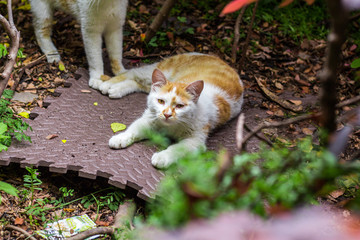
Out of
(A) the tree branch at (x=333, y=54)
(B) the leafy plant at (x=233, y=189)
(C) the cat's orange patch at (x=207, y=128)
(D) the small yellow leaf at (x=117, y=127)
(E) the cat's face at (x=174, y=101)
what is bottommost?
(D) the small yellow leaf at (x=117, y=127)

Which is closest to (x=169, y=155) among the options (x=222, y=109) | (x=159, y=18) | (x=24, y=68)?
(x=222, y=109)

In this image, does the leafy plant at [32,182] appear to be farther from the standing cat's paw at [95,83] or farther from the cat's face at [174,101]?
the standing cat's paw at [95,83]

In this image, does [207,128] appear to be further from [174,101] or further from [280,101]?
[280,101]

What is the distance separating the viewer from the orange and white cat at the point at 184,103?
277 cm

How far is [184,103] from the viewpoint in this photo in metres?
2.78

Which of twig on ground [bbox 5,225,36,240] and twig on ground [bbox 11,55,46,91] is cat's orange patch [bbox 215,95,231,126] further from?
twig on ground [bbox 11,55,46,91]

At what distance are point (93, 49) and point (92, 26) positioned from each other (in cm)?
24

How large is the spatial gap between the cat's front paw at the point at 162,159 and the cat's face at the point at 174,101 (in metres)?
0.26

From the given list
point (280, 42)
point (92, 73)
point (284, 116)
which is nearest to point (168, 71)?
point (92, 73)

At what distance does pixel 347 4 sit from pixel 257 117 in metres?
2.74

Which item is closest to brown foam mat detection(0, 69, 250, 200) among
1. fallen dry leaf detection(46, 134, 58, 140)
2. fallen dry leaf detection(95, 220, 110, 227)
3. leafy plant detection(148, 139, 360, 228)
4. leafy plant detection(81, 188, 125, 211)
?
fallen dry leaf detection(46, 134, 58, 140)

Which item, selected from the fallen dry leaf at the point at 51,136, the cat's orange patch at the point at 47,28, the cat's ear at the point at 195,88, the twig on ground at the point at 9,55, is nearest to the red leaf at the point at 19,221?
the fallen dry leaf at the point at 51,136

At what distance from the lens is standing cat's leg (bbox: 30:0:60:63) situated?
402 centimetres

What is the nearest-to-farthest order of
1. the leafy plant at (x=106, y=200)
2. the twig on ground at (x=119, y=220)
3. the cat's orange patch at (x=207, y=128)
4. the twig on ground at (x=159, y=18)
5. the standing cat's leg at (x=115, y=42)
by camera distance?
the twig on ground at (x=119, y=220) < the leafy plant at (x=106, y=200) < the cat's orange patch at (x=207, y=128) < the standing cat's leg at (x=115, y=42) < the twig on ground at (x=159, y=18)
